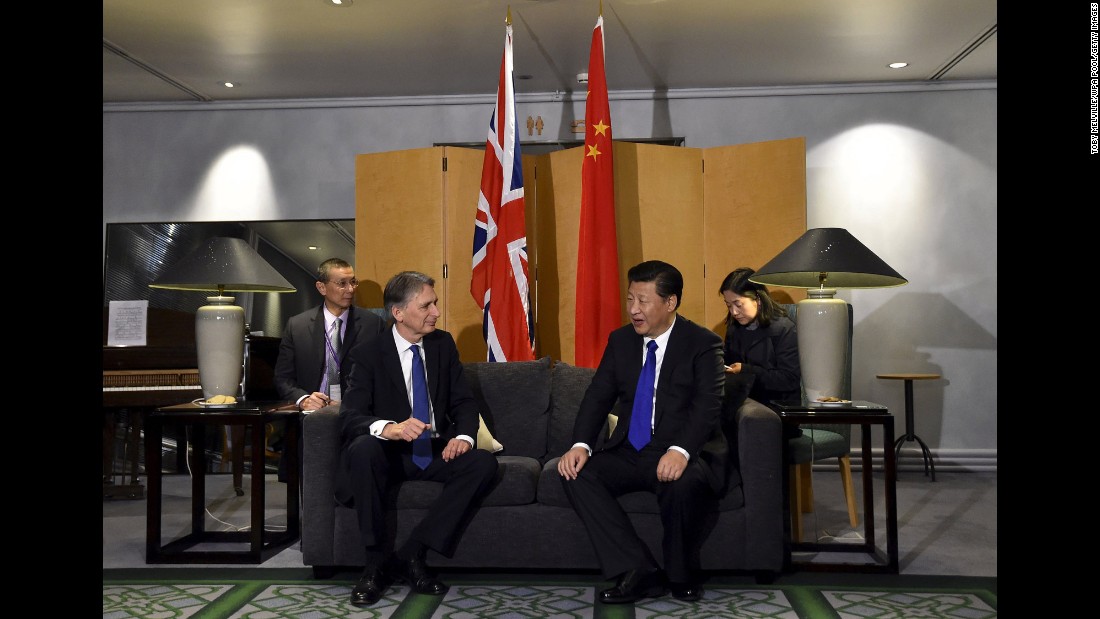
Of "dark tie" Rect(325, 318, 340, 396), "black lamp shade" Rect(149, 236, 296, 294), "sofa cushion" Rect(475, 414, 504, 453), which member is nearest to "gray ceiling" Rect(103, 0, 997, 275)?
"black lamp shade" Rect(149, 236, 296, 294)

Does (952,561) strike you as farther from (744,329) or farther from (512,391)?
(512,391)

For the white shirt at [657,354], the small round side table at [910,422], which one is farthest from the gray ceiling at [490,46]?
the white shirt at [657,354]

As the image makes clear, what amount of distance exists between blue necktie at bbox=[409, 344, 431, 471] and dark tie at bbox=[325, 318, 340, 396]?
92cm

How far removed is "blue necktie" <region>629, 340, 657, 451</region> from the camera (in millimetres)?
3311

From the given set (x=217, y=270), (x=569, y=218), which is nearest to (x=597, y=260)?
(x=569, y=218)

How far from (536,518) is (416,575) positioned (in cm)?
49

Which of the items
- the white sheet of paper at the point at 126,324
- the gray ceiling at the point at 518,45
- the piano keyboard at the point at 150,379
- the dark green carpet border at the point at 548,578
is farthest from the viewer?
the white sheet of paper at the point at 126,324

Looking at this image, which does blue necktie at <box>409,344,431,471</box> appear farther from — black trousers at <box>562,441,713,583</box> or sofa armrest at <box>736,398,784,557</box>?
sofa armrest at <box>736,398,784,557</box>

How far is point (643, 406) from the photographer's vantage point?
3.33 meters

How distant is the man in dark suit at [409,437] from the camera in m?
3.13

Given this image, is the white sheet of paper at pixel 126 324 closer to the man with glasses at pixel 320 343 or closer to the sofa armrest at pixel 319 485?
the man with glasses at pixel 320 343

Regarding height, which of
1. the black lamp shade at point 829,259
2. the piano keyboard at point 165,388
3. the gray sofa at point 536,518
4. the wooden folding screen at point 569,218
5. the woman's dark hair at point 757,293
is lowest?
the gray sofa at point 536,518

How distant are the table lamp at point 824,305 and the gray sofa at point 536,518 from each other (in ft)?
1.36

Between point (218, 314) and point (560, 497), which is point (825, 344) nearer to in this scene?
point (560, 497)
